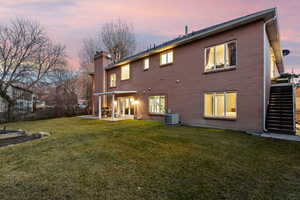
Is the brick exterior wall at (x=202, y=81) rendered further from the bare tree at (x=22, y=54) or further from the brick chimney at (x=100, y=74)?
the bare tree at (x=22, y=54)

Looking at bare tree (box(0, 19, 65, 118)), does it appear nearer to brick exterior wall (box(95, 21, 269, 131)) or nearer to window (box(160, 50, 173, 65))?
brick exterior wall (box(95, 21, 269, 131))

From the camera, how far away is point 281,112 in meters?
7.21

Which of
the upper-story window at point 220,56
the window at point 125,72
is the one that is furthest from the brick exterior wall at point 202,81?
the window at point 125,72

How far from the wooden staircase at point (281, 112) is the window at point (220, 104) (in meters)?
1.70

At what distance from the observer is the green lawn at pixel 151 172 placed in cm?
240

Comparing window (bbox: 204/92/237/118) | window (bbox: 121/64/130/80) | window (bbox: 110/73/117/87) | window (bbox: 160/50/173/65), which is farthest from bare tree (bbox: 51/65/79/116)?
window (bbox: 204/92/237/118)

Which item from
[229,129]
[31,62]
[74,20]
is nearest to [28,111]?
[31,62]

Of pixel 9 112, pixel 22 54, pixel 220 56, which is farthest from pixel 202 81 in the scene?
pixel 9 112

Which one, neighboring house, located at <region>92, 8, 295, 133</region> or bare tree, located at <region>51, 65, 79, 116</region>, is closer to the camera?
neighboring house, located at <region>92, 8, 295, 133</region>

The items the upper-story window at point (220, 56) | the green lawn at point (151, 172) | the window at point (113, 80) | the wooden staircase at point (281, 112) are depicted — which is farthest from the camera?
the window at point (113, 80)

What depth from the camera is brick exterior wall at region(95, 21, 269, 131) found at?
7.12 m

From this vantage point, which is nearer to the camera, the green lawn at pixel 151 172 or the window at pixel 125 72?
the green lawn at pixel 151 172

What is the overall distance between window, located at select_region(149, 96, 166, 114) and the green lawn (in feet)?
21.4

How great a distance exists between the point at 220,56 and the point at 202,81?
175 cm
